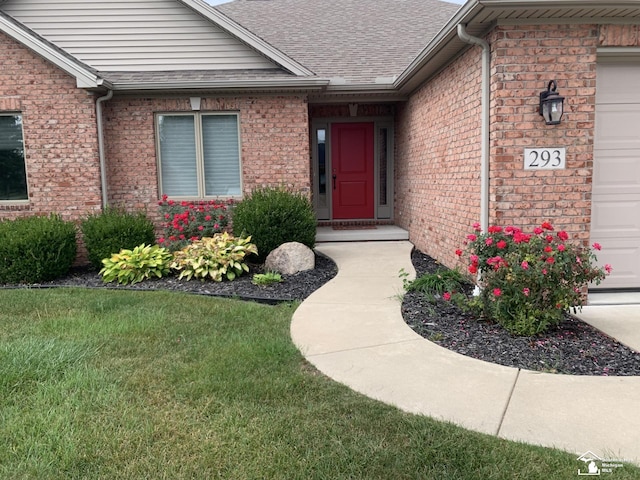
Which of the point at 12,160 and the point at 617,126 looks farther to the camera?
the point at 12,160

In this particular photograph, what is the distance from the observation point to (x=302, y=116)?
342 inches

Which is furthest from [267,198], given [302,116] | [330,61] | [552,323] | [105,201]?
[552,323]

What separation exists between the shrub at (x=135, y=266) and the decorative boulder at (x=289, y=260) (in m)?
1.53

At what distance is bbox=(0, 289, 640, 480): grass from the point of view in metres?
2.43

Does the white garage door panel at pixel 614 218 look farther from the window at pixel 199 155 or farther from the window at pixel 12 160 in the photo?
the window at pixel 12 160

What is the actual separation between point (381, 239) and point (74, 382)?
7044 millimetres

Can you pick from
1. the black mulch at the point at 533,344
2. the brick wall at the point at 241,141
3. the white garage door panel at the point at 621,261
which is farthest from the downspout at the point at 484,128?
the brick wall at the point at 241,141

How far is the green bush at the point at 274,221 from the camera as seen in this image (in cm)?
747

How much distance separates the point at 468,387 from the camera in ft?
10.8

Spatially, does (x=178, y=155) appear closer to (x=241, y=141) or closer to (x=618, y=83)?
(x=241, y=141)

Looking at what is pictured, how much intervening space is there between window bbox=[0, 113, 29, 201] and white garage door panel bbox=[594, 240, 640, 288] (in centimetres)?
877

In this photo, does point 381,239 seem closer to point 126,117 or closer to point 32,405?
point 126,117

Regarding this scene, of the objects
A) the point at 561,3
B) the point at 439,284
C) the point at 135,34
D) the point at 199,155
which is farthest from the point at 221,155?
the point at 561,3

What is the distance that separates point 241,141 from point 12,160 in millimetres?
3874
